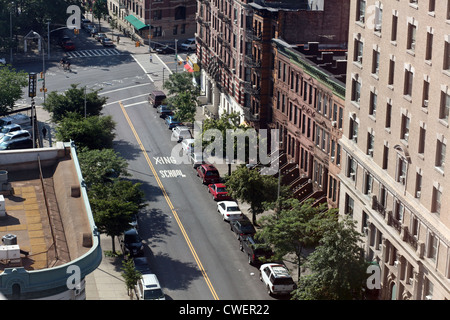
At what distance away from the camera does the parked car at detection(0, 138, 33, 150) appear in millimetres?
92812

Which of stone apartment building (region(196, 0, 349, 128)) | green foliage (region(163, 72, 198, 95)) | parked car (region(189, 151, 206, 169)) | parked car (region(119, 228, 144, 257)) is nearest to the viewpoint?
parked car (region(119, 228, 144, 257))

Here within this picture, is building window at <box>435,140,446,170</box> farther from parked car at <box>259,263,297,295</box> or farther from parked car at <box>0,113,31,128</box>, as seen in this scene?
parked car at <box>0,113,31,128</box>

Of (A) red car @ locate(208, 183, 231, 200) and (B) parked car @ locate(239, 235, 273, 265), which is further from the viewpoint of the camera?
(A) red car @ locate(208, 183, 231, 200)

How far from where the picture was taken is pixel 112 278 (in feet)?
214

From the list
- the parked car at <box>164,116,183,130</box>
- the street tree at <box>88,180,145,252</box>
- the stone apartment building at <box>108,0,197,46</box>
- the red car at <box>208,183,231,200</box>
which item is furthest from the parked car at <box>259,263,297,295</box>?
the stone apartment building at <box>108,0,197,46</box>

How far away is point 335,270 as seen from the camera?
55531 mm

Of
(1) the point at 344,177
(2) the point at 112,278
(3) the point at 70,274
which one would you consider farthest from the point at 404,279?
(3) the point at 70,274

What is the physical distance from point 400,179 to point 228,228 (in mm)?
22798

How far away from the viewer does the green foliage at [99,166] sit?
75875 millimetres

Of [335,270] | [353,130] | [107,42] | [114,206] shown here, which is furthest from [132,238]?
[107,42]

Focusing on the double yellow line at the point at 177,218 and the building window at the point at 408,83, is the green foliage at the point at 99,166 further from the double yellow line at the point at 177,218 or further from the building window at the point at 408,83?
the building window at the point at 408,83

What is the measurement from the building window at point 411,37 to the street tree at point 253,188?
23.1 m

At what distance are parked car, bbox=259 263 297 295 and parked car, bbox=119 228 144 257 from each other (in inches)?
439

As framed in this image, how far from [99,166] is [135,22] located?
75263 millimetres
